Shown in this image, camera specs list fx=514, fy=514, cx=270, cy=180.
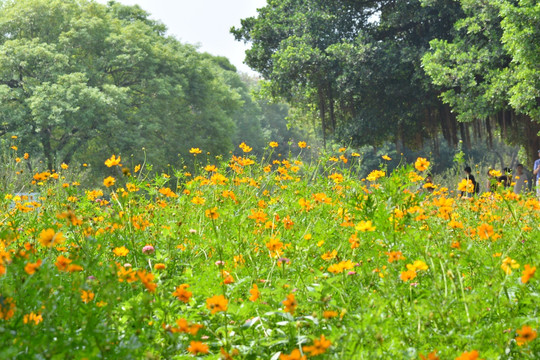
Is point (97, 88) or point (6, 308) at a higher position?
point (97, 88)

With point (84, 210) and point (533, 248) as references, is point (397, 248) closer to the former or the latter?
point (533, 248)

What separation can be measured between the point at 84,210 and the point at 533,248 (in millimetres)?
2759

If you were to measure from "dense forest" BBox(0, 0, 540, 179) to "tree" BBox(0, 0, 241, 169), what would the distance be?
0.06 metres

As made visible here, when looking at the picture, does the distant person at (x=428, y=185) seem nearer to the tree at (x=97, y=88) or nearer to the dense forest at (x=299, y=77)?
the dense forest at (x=299, y=77)

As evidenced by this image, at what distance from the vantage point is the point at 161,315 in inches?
72.5

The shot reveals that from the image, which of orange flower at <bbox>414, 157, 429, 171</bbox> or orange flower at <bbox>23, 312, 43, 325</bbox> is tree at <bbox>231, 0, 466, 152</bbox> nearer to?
orange flower at <bbox>414, 157, 429, 171</bbox>

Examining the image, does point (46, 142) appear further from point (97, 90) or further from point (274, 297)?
point (274, 297)

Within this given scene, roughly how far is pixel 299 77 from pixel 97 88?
7.15 meters

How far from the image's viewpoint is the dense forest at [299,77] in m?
12.3

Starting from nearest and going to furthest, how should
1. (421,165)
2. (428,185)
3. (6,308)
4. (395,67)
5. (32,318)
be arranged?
(6,308) → (32,318) → (421,165) → (428,185) → (395,67)

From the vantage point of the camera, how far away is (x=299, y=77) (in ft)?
50.8

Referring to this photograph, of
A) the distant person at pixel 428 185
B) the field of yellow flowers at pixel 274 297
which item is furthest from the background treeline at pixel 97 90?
the field of yellow flowers at pixel 274 297

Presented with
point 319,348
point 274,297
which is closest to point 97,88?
point 274,297

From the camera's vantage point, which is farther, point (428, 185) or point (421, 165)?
point (428, 185)
